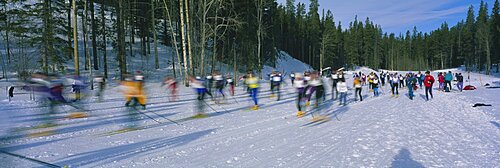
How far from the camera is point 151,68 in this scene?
3400cm

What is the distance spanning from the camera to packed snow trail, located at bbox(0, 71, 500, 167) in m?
5.82

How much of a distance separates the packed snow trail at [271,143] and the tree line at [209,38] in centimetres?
1102

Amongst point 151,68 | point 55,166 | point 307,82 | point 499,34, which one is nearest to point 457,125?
point 307,82

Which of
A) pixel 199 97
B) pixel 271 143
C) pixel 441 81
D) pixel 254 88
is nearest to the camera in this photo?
pixel 271 143

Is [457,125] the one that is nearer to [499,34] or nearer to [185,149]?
[185,149]

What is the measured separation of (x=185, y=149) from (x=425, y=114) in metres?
9.81

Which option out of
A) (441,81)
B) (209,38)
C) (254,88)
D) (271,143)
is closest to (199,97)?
(254,88)

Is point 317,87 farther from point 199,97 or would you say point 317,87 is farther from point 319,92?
point 199,97

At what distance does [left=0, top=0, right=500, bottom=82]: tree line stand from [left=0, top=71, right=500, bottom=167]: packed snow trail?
11020 mm

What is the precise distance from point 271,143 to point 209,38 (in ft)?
78.0

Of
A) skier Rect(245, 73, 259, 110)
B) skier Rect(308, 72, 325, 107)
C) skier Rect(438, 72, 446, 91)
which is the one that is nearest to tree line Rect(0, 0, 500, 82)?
skier Rect(245, 73, 259, 110)

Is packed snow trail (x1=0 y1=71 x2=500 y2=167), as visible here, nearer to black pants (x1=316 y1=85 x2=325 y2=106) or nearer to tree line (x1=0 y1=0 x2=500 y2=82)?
black pants (x1=316 y1=85 x2=325 y2=106)

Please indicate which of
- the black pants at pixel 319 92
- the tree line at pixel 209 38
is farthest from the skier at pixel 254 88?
the tree line at pixel 209 38

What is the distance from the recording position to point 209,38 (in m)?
29.8
